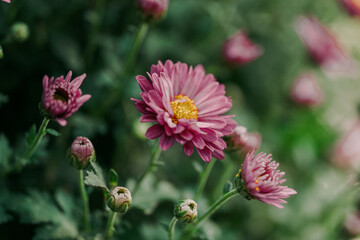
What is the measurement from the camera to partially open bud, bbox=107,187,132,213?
0.83 metres

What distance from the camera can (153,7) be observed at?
120cm

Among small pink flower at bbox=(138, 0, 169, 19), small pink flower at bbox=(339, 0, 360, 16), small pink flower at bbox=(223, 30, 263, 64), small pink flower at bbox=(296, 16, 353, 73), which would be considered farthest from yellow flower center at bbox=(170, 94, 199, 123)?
small pink flower at bbox=(339, 0, 360, 16)

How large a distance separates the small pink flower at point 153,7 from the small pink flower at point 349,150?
4.24 feet

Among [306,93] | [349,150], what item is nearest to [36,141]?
[306,93]

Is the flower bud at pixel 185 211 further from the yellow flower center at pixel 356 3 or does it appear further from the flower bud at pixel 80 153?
the yellow flower center at pixel 356 3

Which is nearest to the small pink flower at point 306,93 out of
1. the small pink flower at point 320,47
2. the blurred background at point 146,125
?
the blurred background at point 146,125

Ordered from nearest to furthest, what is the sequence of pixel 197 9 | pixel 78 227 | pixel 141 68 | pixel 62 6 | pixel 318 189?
1. pixel 78 227
2. pixel 62 6
3. pixel 141 68
4. pixel 318 189
5. pixel 197 9

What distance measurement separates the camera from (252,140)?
110 centimetres

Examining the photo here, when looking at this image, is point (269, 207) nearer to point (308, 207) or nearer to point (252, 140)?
point (308, 207)

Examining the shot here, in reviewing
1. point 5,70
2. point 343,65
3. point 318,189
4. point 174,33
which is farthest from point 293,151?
point 5,70

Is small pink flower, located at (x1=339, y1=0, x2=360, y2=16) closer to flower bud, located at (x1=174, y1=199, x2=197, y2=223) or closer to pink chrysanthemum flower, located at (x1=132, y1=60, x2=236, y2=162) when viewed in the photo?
pink chrysanthemum flower, located at (x1=132, y1=60, x2=236, y2=162)

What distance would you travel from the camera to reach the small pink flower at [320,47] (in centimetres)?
197

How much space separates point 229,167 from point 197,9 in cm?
116

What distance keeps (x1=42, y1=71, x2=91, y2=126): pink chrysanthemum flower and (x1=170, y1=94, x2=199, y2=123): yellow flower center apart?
0.23 m
